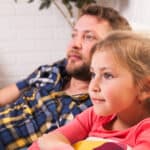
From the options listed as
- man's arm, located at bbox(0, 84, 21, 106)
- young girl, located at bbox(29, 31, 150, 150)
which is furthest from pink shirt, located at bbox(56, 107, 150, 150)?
man's arm, located at bbox(0, 84, 21, 106)

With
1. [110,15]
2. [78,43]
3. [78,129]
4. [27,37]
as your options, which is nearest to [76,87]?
[78,43]

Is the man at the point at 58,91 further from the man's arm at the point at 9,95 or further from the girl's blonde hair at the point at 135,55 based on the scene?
the girl's blonde hair at the point at 135,55

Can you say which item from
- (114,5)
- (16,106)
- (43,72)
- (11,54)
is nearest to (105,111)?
(16,106)

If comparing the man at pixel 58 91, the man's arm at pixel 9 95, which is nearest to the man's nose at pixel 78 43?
the man at pixel 58 91

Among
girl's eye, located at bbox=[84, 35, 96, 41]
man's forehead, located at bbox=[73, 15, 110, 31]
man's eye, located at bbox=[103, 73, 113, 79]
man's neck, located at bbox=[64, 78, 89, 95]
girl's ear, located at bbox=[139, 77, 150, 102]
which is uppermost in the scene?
man's forehead, located at bbox=[73, 15, 110, 31]

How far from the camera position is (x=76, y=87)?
1704 millimetres

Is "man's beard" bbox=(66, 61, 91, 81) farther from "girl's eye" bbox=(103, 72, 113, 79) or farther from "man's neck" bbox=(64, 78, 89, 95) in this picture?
"girl's eye" bbox=(103, 72, 113, 79)

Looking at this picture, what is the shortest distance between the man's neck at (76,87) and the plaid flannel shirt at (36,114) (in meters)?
0.06

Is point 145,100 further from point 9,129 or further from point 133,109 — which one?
point 9,129

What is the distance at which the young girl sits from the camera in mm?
930

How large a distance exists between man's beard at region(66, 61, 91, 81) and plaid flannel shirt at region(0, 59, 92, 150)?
9cm

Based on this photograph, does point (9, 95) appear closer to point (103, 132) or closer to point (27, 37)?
point (103, 132)

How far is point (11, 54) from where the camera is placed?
292 cm

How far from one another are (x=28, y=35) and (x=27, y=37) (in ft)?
0.06
